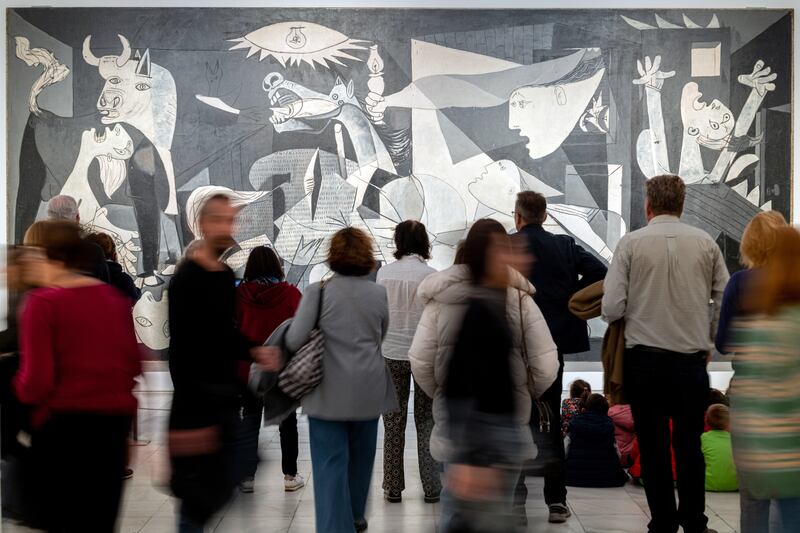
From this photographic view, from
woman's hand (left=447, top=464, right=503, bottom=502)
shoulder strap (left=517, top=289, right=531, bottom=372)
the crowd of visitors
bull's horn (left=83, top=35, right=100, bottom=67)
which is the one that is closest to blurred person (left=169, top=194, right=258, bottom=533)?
the crowd of visitors

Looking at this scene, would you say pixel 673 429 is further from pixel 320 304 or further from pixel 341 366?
pixel 320 304

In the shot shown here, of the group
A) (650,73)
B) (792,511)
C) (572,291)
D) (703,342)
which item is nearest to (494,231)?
(792,511)

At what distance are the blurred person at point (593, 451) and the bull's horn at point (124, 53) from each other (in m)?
5.69

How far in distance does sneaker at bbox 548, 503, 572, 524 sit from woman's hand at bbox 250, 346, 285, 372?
184 cm

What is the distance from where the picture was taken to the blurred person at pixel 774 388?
2725 mm

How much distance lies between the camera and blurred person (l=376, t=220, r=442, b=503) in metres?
5.34

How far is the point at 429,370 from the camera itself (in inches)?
156

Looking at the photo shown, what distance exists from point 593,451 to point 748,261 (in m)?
2.04

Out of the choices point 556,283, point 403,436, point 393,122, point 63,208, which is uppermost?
point 393,122

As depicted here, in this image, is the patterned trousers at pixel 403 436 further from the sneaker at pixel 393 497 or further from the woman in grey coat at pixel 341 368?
the woman in grey coat at pixel 341 368

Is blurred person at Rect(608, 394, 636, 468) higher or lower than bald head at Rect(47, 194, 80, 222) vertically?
lower

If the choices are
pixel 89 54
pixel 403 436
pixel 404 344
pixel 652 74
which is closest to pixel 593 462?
pixel 403 436

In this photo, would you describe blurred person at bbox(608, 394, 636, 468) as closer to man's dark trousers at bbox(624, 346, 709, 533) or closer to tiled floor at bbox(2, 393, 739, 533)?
tiled floor at bbox(2, 393, 739, 533)

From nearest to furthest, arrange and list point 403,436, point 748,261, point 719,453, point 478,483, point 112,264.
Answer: point 478,483 < point 748,261 < point 403,436 < point 719,453 < point 112,264
